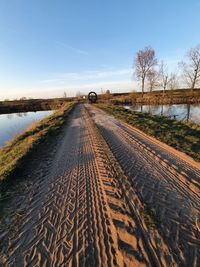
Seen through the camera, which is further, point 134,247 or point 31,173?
point 31,173

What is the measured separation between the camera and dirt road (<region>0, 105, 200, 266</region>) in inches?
102

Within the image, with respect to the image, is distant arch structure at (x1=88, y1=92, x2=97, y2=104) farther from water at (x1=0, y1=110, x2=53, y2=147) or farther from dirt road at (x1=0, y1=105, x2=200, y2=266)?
dirt road at (x1=0, y1=105, x2=200, y2=266)

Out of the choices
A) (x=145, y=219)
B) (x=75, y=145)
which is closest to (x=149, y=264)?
(x=145, y=219)

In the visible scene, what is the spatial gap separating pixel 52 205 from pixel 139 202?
2.15 meters

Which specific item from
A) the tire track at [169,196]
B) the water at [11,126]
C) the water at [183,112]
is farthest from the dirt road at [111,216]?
the water at [183,112]

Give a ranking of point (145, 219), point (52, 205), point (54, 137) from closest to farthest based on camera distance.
→ point (145, 219)
point (52, 205)
point (54, 137)

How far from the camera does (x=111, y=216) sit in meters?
3.37

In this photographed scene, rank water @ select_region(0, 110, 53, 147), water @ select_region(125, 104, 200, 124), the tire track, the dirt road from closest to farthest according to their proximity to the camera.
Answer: the dirt road < the tire track < water @ select_region(0, 110, 53, 147) < water @ select_region(125, 104, 200, 124)

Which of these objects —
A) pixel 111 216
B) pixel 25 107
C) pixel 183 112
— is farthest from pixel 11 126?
pixel 25 107

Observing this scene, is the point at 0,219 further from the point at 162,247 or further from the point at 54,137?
the point at 54,137

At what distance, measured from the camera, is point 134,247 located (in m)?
2.68

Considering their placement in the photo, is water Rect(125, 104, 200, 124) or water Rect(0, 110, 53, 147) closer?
water Rect(0, 110, 53, 147)

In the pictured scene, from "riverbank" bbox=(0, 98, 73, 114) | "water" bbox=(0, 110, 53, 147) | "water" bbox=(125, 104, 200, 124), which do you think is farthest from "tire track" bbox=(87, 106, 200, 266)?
"riverbank" bbox=(0, 98, 73, 114)

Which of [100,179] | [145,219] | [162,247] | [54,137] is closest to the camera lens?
[162,247]
